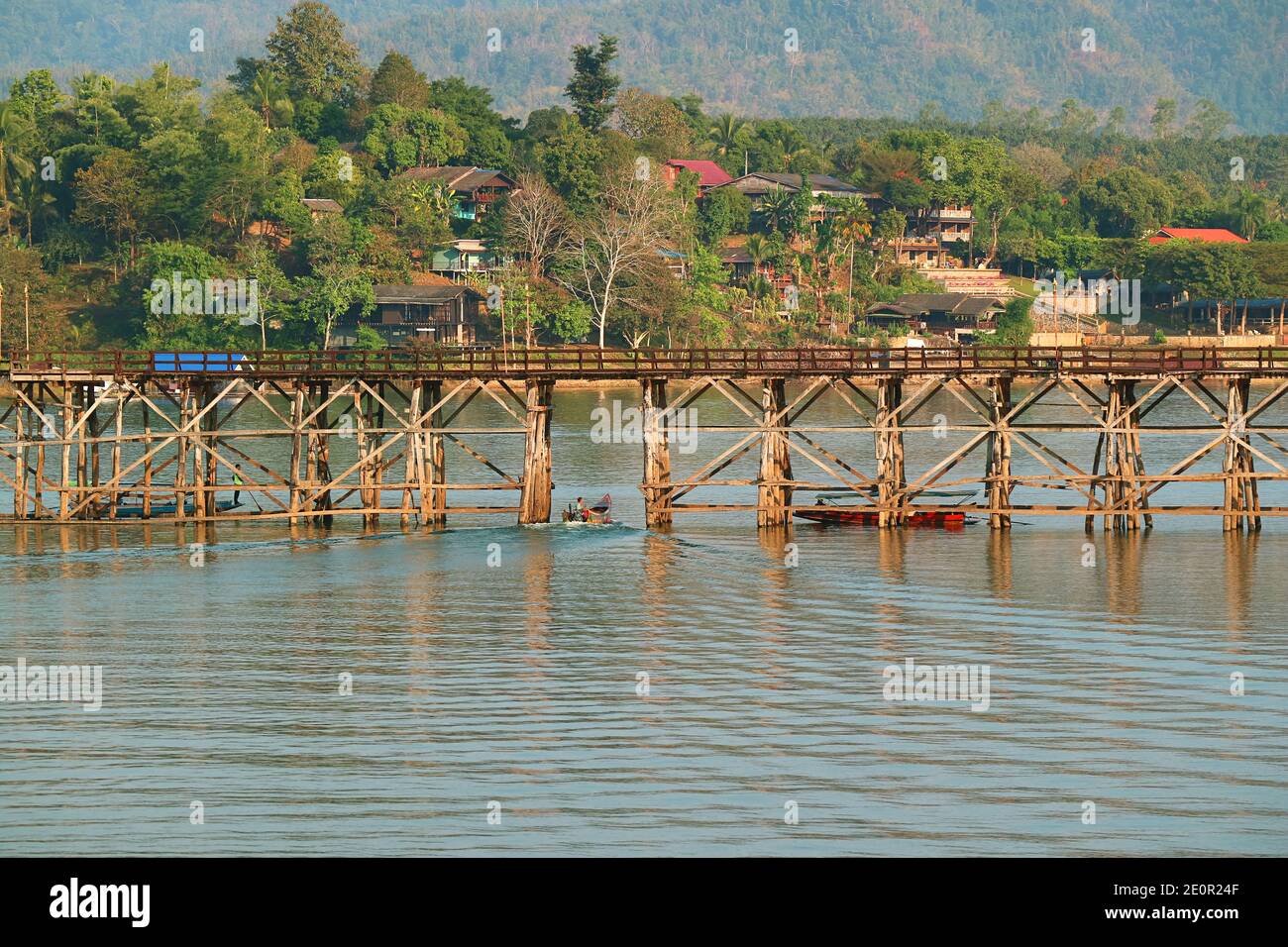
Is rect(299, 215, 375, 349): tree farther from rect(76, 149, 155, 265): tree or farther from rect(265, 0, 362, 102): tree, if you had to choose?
rect(265, 0, 362, 102): tree

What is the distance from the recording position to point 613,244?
129500 mm

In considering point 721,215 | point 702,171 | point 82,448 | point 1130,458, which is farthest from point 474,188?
point 1130,458

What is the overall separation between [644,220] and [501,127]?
3966cm

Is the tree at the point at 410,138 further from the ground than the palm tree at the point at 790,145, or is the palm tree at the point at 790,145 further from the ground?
the palm tree at the point at 790,145

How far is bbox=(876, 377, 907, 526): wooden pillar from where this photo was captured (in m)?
52.2

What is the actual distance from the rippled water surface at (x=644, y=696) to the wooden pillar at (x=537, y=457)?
61 centimetres

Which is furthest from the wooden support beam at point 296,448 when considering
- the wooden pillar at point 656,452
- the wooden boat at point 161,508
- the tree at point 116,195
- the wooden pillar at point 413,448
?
the tree at point 116,195

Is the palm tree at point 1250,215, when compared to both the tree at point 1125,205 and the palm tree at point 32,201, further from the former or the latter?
the palm tree at point 32,201

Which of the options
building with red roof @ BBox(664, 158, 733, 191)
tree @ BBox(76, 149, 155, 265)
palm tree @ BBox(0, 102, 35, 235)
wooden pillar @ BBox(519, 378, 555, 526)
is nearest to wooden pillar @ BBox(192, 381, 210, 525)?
wooden pillar @ BBox(519, 378, 555, 526)

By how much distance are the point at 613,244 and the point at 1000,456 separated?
8040 centimetres

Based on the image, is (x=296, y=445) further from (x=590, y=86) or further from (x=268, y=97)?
(x=268, y=97)

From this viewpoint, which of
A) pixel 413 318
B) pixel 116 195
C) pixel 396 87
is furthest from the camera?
pixel 396 87

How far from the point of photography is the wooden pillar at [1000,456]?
51156 mm

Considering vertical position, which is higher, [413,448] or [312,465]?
[413,448]
